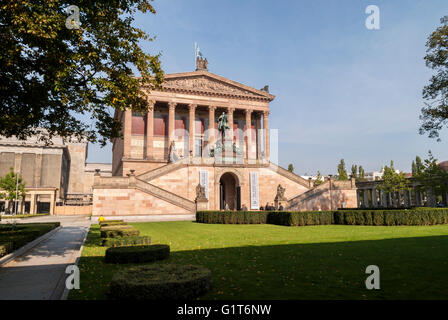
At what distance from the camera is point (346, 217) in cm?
2692

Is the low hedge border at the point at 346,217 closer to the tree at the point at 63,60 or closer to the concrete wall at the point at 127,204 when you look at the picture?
the concrete wall at the point at 127,204

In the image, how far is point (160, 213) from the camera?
3588cm

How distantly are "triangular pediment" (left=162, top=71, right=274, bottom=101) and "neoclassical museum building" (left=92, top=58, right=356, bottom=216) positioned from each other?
176 millimetres

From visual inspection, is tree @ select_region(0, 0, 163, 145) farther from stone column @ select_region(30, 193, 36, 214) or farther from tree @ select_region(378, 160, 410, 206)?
stone column @ select_region(30, 193, 36, 214)

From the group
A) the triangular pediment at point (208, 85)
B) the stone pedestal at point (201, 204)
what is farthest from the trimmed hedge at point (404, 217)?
the triangular pediment at point (208, 85)

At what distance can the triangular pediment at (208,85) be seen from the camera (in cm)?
5453

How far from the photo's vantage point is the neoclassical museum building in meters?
36.0

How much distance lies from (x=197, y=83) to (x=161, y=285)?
52.9 m

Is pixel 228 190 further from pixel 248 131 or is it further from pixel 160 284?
pixel 160 284

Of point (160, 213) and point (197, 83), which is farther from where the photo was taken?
point (197, 83)

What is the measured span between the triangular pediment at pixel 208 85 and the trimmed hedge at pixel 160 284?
4938cm

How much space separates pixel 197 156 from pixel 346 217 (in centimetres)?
2791
